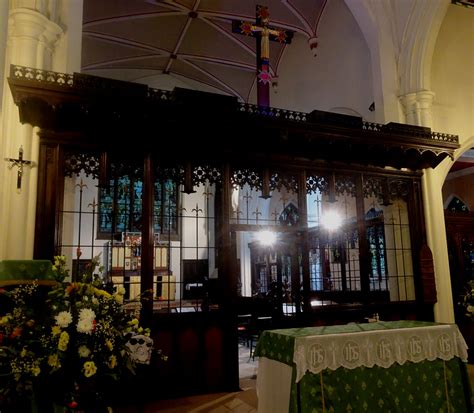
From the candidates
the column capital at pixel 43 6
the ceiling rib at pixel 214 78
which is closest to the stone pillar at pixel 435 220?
the column capital at pixel 43 6

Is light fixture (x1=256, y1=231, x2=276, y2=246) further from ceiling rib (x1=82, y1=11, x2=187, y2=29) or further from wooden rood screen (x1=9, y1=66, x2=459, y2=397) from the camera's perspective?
ceiling rib (x1=82, y1=11, x2=187, y2=29)

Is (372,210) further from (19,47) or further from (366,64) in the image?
(19,47)

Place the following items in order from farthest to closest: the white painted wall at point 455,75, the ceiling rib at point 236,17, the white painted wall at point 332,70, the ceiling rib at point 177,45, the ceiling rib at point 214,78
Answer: the ceiling rib at point 214,78 → the ceiling rib at point 177,45 → the ceiling rib at point 236,17 → the white painted wall at point 332,70 → the white painted wall at point 455,75

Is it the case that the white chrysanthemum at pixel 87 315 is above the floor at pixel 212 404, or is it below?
above

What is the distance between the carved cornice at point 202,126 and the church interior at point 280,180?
2 centimetres

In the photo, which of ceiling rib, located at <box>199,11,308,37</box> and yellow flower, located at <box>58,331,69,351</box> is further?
ceiling rib, located at <box>199,11,308,37</box>

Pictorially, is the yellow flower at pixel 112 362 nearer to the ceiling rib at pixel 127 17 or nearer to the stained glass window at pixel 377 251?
the stained glass window at pixel 377 251

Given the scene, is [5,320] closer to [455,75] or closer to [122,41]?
[455,75]

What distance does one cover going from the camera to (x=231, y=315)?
507 cm

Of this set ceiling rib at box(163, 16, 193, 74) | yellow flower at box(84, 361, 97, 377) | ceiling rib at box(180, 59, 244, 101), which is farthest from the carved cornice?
ceiling rib at box(180, 59, 244, 101)

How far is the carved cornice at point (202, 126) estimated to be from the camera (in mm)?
4375

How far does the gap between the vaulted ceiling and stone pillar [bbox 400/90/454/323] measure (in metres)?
3.72

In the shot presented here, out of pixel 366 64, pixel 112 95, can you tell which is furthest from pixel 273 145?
pixel 366 64

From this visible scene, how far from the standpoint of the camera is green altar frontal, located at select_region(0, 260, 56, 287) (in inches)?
88.9
